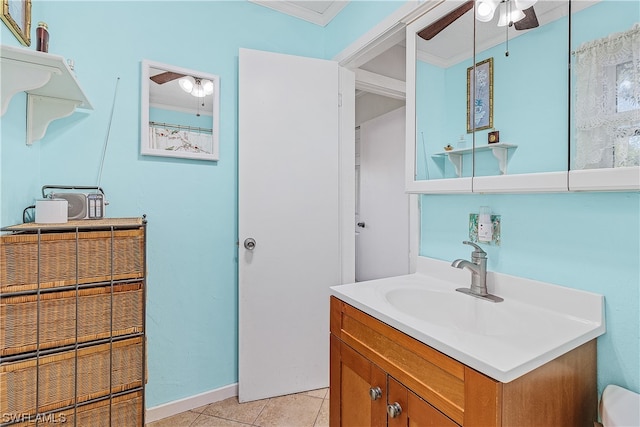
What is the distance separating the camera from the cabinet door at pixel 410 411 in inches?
31.4

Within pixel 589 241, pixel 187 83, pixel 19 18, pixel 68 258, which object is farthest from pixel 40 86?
pixel 589 241

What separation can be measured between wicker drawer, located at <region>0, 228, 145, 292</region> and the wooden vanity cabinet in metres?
0.81

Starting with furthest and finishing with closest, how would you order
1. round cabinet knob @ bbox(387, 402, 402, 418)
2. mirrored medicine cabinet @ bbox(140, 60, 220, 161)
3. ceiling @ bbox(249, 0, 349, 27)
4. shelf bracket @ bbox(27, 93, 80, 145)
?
ceiling @ bbox(249, 0, 349, 27) → mirrored medicine cabinet @ bbox(140, 60, 220, 161) → shelf bracket @ bbox(27, 93, 80, 145) → round cabinet knob @ bbox(387, 402, 402, 418)

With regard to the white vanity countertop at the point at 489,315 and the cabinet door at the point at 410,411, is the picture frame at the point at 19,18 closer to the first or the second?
the white vanity countertop at the point at 489,315

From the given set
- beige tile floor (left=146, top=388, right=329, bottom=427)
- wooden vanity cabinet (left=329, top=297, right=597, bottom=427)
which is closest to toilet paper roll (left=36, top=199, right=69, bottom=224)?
wooden vanity cabinet (left=329, top=297, right=597, bottom=427)

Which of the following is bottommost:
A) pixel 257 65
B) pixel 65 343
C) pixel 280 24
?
pixel 65 343

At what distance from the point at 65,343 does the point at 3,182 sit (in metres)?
0.57

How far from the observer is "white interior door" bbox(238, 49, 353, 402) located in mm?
1789

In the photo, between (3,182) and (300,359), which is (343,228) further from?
(3,182)

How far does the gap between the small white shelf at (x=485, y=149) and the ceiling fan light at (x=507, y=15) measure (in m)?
0.42

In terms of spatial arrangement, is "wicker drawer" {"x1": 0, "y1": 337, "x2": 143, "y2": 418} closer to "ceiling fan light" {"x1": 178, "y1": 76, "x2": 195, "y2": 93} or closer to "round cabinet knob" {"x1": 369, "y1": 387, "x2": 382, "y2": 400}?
"round cabinet knob" {"x1": 369, "y1": 387, "x2": 382, "y2": 400}

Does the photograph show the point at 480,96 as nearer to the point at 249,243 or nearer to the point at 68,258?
the point at 249,243

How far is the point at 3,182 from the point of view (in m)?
1.02

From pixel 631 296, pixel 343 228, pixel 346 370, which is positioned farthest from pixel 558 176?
pixel 343 228
